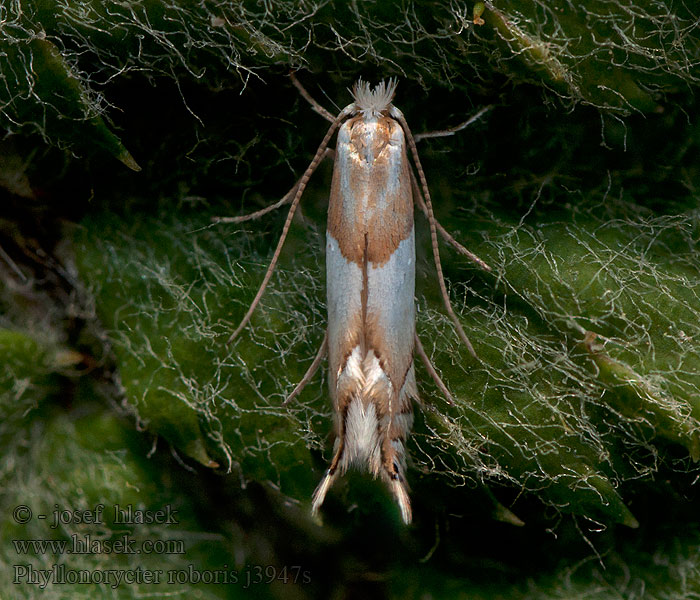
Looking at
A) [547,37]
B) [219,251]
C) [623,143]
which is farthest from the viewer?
[219,251]

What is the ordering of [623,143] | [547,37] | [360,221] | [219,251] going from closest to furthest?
1. [547,37]
2. [623,143]
3. [360,221]
4. [219,251]

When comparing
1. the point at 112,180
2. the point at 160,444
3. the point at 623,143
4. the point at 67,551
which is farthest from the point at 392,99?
the point at 67,551

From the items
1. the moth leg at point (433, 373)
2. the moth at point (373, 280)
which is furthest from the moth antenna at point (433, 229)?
the moth leg at point (433, 373)

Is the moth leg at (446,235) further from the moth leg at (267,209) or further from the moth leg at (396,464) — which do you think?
the moth leg at (396,464)

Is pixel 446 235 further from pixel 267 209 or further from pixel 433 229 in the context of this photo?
pixel 267 209

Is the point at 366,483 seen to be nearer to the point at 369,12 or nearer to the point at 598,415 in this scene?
the point at 598,415

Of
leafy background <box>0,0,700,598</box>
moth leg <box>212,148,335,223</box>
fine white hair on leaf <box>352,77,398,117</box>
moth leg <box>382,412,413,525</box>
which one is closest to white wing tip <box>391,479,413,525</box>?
moth leg <box>382,412,413,525</box>
